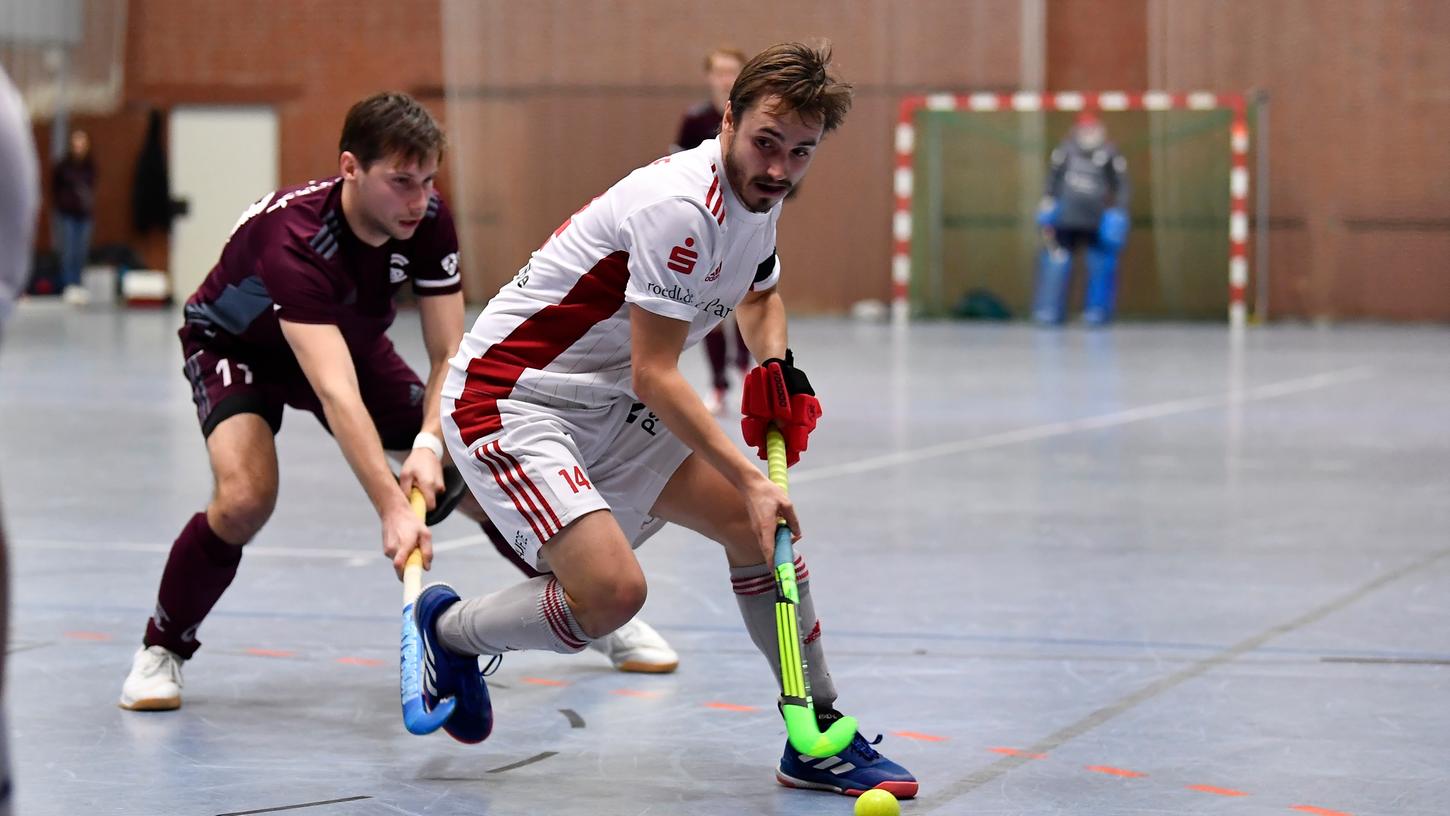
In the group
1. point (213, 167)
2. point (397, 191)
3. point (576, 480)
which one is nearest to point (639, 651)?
point (576, 480)

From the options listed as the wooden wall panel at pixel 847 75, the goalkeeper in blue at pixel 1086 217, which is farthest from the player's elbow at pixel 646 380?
the wooden wall panel at pixel 847 75

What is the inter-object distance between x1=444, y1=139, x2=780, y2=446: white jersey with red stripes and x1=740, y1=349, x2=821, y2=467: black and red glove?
0.14 meters

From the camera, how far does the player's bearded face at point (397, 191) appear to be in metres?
3.94

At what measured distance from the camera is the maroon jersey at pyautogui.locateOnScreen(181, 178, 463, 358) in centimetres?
405

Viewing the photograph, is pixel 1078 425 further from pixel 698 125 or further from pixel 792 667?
pixel 792 667

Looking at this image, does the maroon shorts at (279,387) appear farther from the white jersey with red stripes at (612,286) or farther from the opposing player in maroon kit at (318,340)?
the white jersey with red stripes at (612,286)

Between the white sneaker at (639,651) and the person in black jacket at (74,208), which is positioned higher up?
the person in black jacket at (74,208)

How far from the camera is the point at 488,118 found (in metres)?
19.7

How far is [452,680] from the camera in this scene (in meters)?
3.63

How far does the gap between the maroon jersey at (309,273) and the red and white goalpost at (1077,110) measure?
14367mm

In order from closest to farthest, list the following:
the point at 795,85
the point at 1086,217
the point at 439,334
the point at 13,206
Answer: the point at 13,206
the point at 795,85
the point at 439,334
the point at 1086,217

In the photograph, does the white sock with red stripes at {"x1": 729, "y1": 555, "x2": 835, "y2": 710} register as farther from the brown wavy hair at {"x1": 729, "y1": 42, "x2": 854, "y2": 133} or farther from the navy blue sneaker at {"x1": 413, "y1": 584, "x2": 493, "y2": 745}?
the brown wavy hair at {"x1": 729, "y1": 42, "x2": 854, "y2": 133}

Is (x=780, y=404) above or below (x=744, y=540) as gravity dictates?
above

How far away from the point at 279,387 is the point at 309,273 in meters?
0.40
